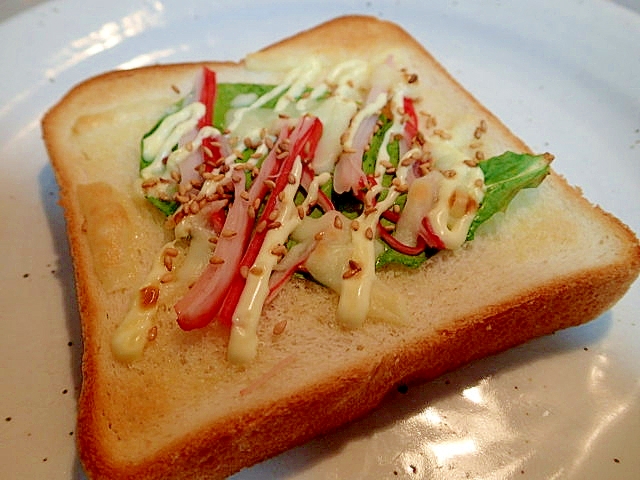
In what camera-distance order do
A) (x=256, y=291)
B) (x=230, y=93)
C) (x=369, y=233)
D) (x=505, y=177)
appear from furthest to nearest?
(x=230, y=93), (x=505, y=177), (x=369, y=233), (x=256, y=291)

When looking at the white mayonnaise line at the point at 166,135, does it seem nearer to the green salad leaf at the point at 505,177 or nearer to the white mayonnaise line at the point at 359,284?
the white mayonnaise line at the point at 359,284

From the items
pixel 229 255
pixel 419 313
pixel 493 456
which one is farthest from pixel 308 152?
pixel 493 456

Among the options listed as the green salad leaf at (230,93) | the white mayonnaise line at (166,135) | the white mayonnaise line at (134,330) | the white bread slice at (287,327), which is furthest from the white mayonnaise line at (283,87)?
the white mayonnaise line at (134,330)

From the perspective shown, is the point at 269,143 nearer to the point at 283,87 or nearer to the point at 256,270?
the point at 283,87

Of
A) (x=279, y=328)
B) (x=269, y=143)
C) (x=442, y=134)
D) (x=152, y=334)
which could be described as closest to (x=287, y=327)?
(x=279, y=328)

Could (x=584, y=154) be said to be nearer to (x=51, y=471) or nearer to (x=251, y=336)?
(x=251, y=336)

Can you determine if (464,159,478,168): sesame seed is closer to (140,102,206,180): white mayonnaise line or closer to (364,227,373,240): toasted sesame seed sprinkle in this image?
(364,227,373,240): toasted sesame seed sprinkle
